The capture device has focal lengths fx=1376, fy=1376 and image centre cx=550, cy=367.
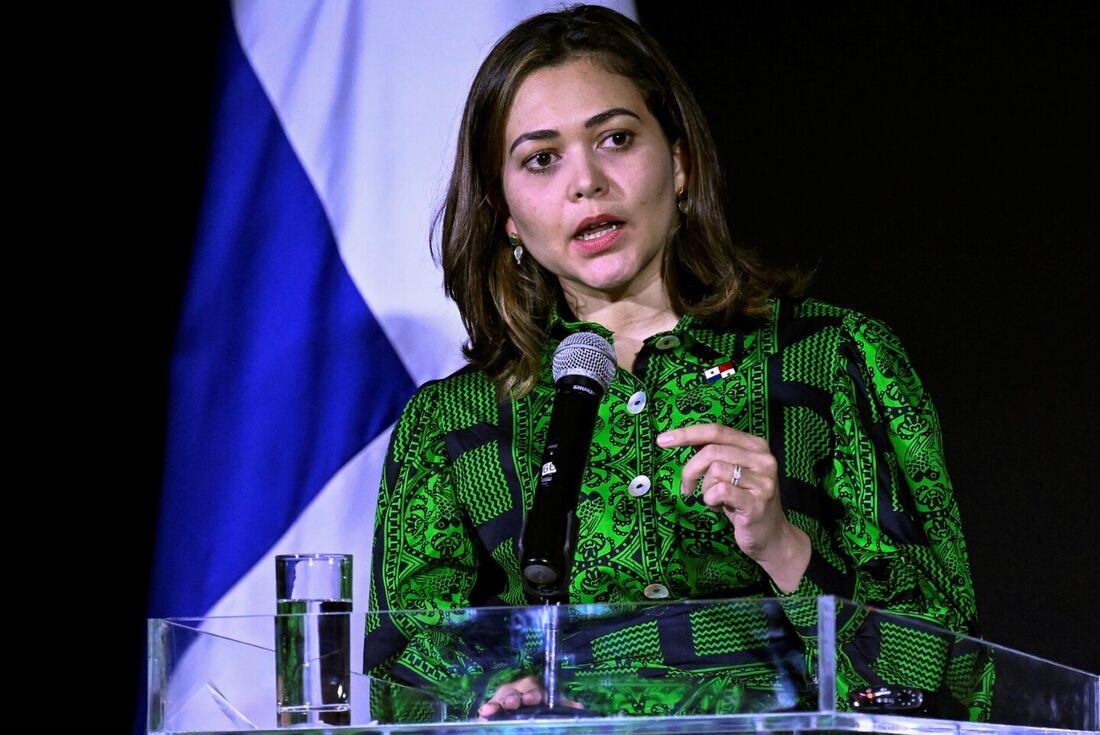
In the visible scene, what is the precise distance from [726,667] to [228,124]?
5.63 ft

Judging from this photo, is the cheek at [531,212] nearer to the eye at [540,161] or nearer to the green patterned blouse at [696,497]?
the eye at [540,161]

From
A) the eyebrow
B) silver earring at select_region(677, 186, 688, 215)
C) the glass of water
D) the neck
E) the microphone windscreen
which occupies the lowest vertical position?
the glass of water

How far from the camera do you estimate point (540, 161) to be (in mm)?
1947

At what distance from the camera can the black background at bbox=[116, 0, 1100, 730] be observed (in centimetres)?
221

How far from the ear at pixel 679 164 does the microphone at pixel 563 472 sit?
30.3 inches

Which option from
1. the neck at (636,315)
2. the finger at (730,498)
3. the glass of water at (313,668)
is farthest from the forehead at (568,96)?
the glass of water at (313,668)

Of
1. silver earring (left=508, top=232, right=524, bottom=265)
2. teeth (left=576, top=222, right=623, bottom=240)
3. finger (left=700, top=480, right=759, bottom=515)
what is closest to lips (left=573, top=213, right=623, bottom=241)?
teeth (left=576, top=222, right=623, bottom=240)

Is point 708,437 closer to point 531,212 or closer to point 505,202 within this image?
point 531,212

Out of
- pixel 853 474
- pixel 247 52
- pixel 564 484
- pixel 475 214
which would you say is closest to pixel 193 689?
pixel 564 484

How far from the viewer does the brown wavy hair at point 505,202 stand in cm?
198

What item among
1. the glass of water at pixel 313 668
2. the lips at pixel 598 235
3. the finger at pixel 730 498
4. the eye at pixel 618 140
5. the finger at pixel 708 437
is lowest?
the glass of water at pixel 313 668

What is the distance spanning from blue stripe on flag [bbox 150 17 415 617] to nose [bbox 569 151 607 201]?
0.62 metres

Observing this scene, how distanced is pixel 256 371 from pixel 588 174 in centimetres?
78

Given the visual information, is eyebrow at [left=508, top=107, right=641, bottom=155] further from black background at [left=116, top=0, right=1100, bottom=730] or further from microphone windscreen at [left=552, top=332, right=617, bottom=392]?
microphone windscreen at [left=552, top=332, right=617, bottom=392]
